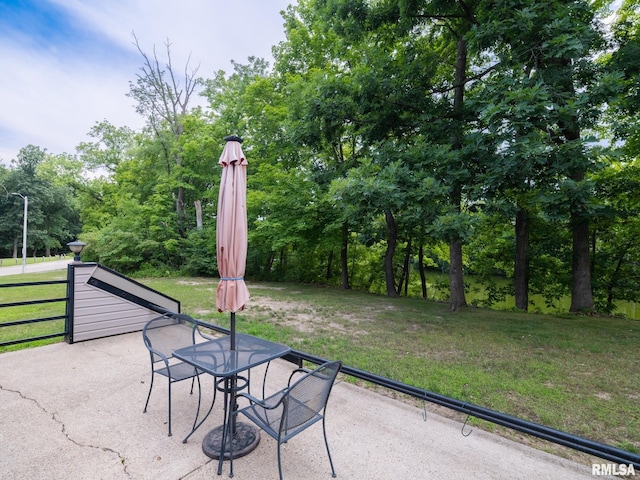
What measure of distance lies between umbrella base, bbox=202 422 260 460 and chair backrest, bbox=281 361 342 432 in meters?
0.59

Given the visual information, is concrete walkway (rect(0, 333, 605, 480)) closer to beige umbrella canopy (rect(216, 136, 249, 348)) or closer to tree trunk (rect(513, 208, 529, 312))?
beige umbrella canopy (rect(216, 136, 249, 348))

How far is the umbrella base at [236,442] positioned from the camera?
2053 millimetres

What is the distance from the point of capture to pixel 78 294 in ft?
13.5

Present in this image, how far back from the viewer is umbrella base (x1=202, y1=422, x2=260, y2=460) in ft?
6.73

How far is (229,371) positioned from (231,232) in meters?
0.97

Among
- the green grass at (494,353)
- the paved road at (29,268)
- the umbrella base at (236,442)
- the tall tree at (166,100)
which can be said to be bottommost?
the paved road at (29,268)

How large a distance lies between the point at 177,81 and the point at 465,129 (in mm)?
17140

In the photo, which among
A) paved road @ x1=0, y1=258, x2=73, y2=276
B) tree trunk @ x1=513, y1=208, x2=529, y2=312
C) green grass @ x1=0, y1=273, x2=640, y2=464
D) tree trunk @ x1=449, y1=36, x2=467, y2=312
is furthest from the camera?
paved road @ x1=0, y1=258, x2=73, y2=276

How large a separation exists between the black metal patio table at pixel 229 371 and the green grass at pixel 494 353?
188cm

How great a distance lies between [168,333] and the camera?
2.88 m

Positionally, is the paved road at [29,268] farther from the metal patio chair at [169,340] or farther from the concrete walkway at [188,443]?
→ the metal patio chair at [169,340]

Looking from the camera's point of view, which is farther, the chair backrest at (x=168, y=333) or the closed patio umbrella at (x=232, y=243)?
the chair backrest at (x=168, y=333)

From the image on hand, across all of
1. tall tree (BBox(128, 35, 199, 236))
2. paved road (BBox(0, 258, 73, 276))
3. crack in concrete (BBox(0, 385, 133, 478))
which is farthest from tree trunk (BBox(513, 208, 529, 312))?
paved road (BBox(0, 258, 73, 276))

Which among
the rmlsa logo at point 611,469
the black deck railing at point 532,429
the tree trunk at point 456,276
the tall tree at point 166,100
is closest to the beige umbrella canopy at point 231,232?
the black deck railing at point 532,429
